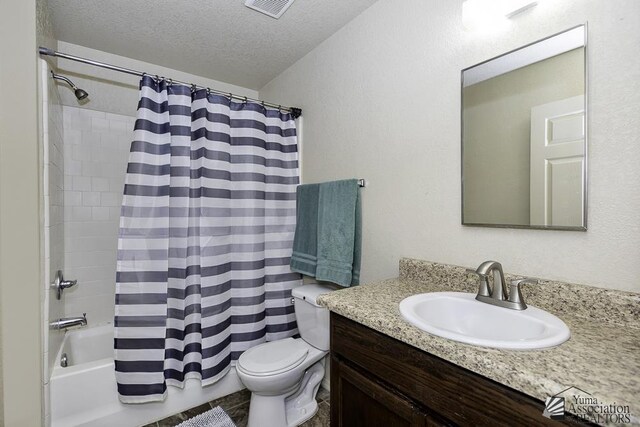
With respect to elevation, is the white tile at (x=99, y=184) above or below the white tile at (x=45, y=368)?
above

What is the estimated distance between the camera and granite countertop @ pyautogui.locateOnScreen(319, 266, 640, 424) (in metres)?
0.54

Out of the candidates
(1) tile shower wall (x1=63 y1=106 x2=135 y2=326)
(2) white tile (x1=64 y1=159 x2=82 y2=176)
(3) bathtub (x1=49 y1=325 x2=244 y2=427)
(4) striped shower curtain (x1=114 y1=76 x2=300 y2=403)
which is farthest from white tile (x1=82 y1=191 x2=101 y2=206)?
(3) bathtub (x1=49 y1=325 x2=244 y2=427)

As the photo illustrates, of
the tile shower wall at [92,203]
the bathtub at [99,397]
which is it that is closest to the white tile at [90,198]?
the tile shower wall at [92,203]

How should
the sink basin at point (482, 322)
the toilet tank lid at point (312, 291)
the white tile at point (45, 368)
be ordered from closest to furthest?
the sink basin at point (482, 322) < the white tile at point (45, 368) < the toilet tank lid at point (312, 291)

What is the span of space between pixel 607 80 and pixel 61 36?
2914mm

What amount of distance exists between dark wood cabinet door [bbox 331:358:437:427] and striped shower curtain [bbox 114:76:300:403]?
1.04 m

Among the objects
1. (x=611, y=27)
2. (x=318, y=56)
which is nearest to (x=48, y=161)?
(x=318, y=56)

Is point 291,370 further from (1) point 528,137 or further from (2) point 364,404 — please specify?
(1) point 528,137

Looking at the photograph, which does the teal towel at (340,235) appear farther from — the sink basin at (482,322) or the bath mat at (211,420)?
the bath mat at (211,420)

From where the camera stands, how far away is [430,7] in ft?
4.36

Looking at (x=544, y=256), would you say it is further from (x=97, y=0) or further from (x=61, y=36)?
(x=61, y=36)

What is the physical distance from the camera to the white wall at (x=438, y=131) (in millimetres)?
845

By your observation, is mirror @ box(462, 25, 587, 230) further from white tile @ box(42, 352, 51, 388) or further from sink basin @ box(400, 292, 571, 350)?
white tile @ box(42, 352, 51, 388)

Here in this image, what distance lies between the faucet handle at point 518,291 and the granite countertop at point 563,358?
109 mm
